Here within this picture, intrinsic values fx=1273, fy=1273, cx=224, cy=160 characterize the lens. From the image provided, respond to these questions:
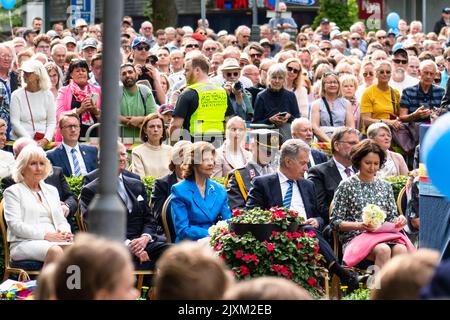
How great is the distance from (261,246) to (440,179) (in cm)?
382

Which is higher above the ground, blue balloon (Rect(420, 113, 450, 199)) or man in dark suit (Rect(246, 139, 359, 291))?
blue balloon (Rect(420, 113, 450, 199))

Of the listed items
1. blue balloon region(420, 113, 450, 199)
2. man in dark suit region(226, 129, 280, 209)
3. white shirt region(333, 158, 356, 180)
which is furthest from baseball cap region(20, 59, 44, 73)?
blue balloon region(420, 113, 450, 199)

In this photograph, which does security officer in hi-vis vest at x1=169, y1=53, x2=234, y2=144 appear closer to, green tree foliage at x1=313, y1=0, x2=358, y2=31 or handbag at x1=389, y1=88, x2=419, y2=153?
handbag at x1=389, y1=88, x2=419, y2=153

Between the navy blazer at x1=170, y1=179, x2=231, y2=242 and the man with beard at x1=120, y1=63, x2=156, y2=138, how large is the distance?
12.6 feet

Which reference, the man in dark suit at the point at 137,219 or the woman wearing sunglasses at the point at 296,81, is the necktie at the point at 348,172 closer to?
the man in dark suit at the point at 137,219

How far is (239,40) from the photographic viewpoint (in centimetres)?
2559

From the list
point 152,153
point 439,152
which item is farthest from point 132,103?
point 439,152

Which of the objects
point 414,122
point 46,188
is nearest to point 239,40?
point 414,122

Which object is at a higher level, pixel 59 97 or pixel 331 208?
pixel 59 97

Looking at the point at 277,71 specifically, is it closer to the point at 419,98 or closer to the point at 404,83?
the point at 419,98

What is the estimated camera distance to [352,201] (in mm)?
11859

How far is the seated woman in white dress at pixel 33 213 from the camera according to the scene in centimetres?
1108

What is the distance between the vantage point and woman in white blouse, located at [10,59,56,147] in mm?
14805

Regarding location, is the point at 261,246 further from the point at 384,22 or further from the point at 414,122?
the point at 384,22
